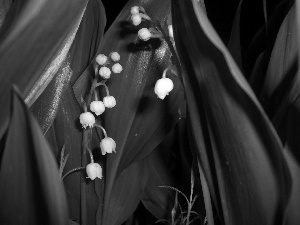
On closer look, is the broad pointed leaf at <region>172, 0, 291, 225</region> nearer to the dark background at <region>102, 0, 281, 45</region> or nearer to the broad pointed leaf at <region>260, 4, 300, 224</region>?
the broad pointed leaf at <region>260, 4, 300, 224</region>

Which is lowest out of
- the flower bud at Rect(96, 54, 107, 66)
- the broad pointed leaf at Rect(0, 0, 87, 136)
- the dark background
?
the dark background

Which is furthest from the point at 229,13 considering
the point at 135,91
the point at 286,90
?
the point at 286,90

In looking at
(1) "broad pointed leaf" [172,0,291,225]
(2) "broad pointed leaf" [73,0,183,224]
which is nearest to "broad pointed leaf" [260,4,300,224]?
(1) "broad pointed leaf" [172,0,291,225]

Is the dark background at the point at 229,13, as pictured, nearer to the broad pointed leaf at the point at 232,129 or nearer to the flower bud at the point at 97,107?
the flower bud at the point at 97,107

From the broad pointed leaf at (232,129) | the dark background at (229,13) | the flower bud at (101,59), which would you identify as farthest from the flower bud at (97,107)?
the dark background at (229,13)

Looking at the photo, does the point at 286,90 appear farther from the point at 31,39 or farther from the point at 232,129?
the point at 31,39
